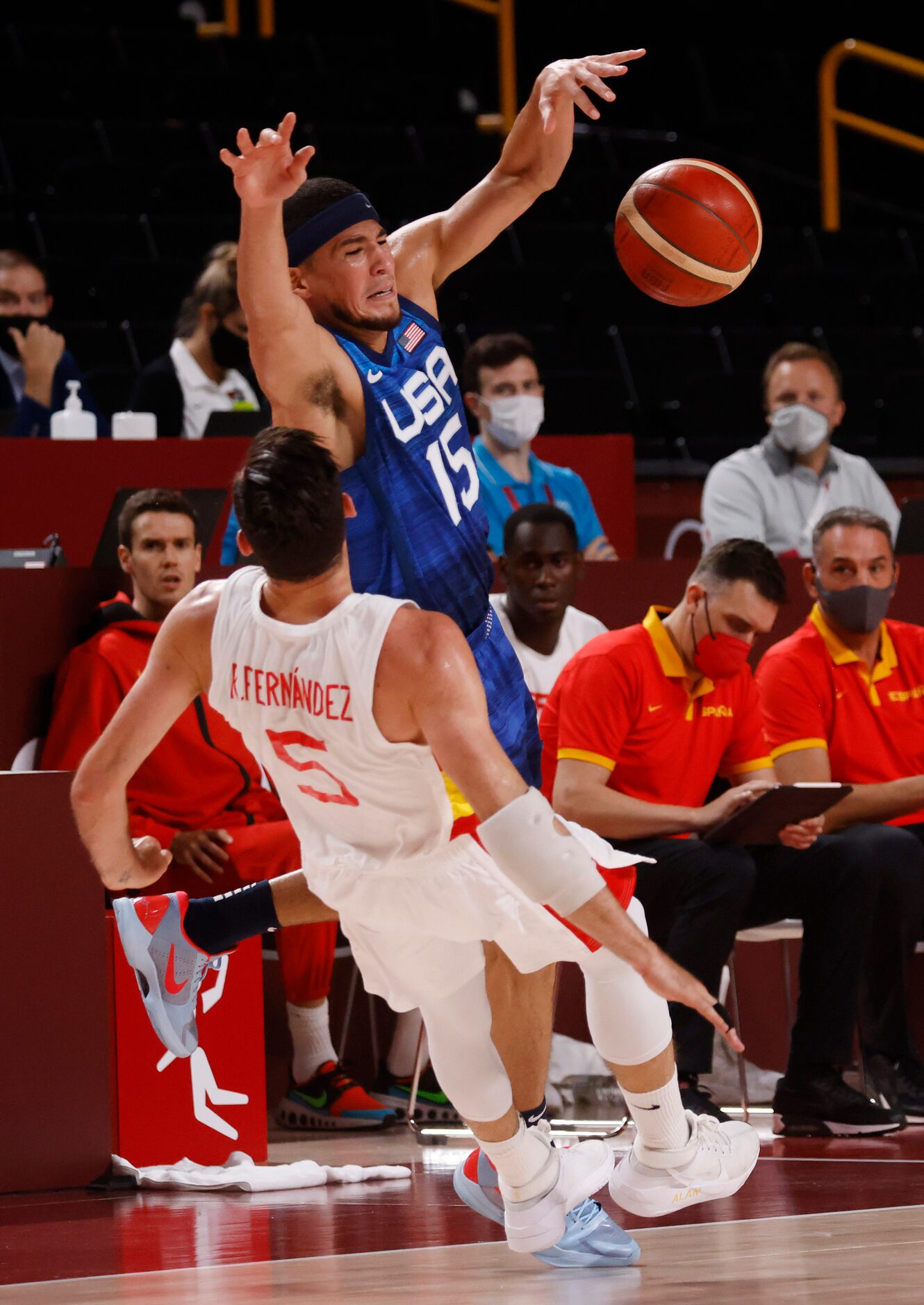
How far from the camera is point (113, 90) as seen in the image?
1102 centimetres

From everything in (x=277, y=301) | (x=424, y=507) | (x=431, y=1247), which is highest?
(x=277, y=301)

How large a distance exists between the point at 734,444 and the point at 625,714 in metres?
4.31

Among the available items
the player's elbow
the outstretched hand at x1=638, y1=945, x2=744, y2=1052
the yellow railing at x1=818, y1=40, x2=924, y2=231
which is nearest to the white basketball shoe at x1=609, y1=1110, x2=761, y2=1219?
the outstretched hand at x1=638, y1=945, x2=744, y2=1052

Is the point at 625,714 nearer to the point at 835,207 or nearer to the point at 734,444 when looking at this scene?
the point at 734,444

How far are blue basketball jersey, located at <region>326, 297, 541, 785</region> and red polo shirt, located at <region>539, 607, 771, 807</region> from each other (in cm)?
152

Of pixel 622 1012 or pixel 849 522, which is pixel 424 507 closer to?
pixel 622 1012

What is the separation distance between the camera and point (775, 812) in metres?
5.04

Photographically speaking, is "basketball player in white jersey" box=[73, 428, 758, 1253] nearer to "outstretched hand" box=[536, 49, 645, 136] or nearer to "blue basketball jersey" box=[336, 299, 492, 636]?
"blue basketball jersey" box=[336, 299, 492, 636]

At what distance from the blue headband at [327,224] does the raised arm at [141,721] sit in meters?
0.68

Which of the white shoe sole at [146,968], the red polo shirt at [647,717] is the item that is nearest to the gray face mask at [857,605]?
the red polo shirt at [647,717]

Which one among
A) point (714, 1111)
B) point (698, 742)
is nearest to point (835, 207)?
point (698, 742)

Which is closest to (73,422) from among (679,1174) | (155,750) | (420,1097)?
(155,750)

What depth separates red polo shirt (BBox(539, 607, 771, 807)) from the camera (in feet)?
16.7

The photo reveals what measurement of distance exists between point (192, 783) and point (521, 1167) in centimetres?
234
